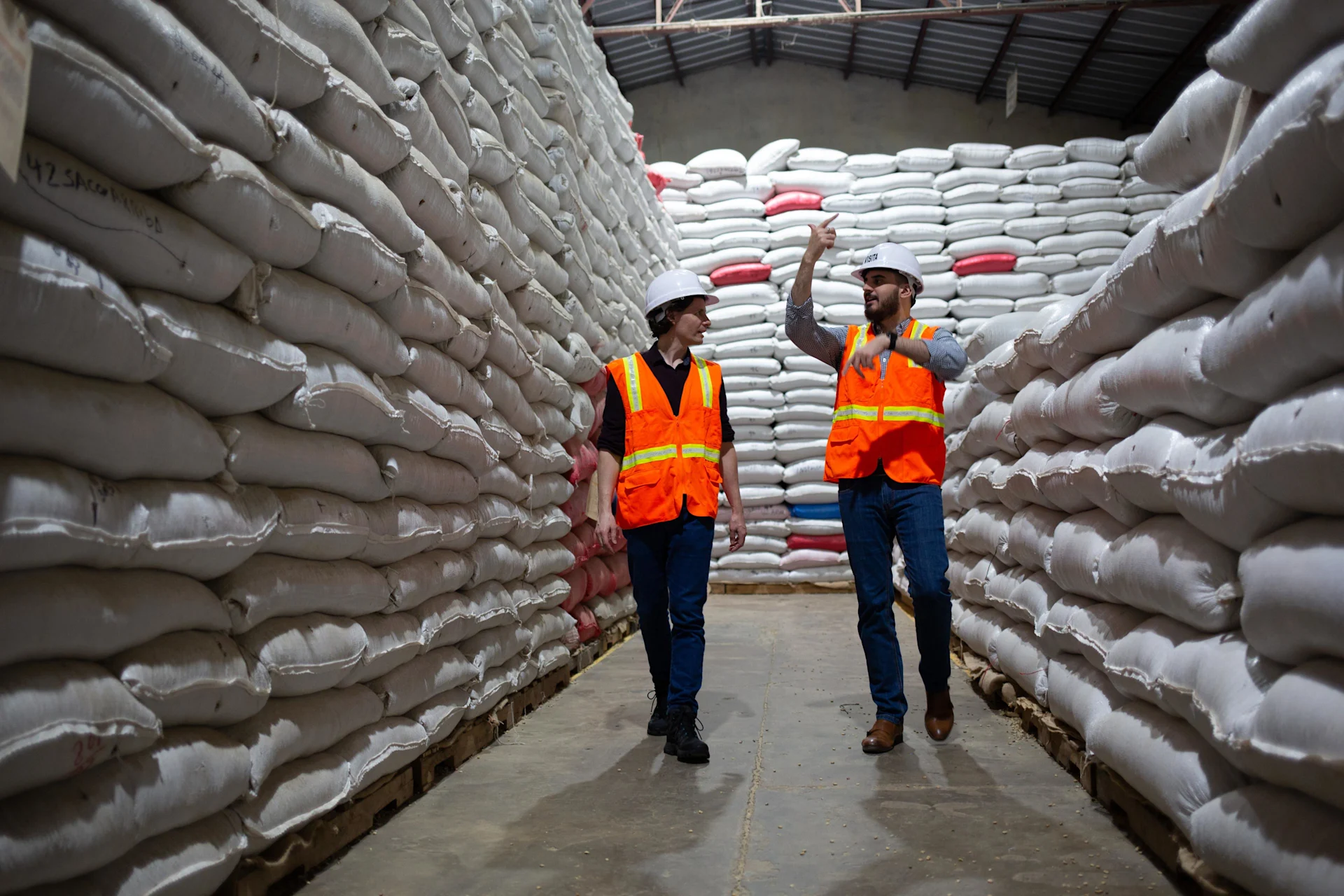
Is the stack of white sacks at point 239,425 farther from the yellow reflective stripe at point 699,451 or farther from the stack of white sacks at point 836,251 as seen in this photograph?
the stack of white sacks at point 836,251

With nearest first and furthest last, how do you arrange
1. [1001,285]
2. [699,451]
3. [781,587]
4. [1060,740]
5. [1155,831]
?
[1155,831], [1060,740], [699,451], [781,587], [1001,285]

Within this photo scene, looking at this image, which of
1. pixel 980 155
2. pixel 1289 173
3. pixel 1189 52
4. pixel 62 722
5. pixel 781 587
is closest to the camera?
pixel 62 722

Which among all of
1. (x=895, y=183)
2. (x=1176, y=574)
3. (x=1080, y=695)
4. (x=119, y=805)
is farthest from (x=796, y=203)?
(x=119, y=805)

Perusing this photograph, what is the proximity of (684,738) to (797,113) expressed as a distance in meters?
10.4

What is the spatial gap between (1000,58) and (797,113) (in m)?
2.43

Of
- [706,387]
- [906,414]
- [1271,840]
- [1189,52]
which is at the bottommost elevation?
[1271,840]

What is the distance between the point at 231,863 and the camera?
1786 mm

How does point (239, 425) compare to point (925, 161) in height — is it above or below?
below

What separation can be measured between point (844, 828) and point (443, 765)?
122cm

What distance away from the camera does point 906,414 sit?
335 centimetres

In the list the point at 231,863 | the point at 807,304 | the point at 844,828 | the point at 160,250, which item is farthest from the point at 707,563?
the point at 160,250

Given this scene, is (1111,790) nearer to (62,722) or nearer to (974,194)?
(62,722)

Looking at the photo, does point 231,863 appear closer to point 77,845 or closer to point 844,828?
point 77,845

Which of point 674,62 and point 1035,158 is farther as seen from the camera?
point 674,62
